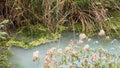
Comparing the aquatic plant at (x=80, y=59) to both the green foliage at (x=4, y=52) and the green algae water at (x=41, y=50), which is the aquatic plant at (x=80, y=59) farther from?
the green foliage at (x=4, y=52)

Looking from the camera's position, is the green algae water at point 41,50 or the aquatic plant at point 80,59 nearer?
the aquatic plant at point 80,59

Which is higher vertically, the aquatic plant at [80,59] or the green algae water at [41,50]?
the aquatic plant at [80,59]

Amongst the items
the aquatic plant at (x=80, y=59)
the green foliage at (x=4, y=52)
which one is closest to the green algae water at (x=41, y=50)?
the green foliage at (x=4, y=52)

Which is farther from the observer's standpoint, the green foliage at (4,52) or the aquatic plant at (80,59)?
the green foliage at (4,52)

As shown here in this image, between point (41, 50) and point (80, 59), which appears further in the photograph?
point (41, 50)

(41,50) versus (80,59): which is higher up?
(80,59)

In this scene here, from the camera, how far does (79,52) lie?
2.64 metres

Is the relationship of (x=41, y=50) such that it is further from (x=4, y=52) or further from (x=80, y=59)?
(x=80, y=59)

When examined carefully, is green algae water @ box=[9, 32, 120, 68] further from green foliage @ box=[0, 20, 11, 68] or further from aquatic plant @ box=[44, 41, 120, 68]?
aquatic plant @ box=[44, 41, 120, 68]

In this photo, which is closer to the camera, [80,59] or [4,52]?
[80,59]

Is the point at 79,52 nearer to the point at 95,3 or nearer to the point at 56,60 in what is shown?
the point at 56,60

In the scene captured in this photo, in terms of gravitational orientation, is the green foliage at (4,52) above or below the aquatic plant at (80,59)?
below

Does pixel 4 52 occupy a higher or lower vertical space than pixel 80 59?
lower

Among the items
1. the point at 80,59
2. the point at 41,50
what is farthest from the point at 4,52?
the point at 80,59
